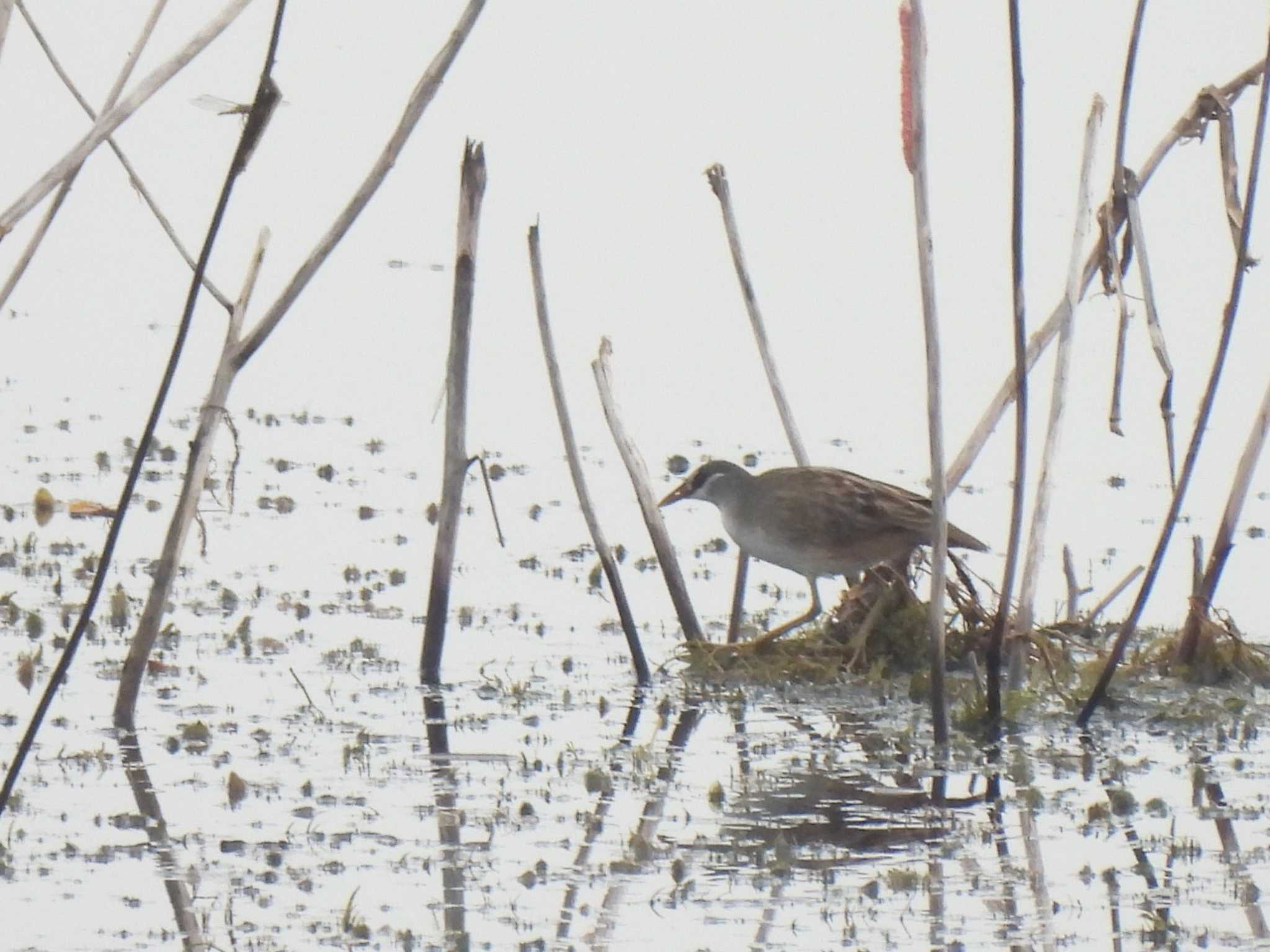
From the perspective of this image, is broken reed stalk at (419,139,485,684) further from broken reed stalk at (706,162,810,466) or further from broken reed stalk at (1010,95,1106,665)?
broken reed stalk at (1010,95,1106,665)

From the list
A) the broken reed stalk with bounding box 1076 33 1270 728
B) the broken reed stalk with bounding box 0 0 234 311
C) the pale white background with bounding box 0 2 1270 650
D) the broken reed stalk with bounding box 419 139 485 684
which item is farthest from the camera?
the pale white background with bounding box 0 2 1270 650

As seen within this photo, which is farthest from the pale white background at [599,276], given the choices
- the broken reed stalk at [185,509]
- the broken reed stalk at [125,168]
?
the broken reed stalk at [125,168]

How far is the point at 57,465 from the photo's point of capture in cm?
1159

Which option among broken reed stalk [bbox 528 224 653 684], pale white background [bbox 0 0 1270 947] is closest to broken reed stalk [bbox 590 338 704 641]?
broken reed stalk [bbox 528 224 653 684]

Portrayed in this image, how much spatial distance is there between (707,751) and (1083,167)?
2.53 meters

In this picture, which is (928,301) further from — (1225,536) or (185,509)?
(185,509)

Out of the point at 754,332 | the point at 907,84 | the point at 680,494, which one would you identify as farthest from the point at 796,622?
the point at 907,84

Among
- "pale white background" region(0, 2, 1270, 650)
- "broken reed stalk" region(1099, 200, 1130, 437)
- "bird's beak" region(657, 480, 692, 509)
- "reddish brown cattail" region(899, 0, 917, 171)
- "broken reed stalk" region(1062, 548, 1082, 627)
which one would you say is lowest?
"broken reed stalk" region(1062, 548, 1082, 627)

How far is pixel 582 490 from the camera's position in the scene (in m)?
8.73

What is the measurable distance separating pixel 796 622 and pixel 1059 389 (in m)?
1.59

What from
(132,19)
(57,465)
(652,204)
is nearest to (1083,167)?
(57,465)

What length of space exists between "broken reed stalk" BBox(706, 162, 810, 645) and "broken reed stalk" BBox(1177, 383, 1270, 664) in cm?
170

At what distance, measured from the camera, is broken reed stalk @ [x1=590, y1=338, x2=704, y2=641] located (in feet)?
29.8

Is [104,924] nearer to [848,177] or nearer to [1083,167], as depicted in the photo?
[1083,167]
